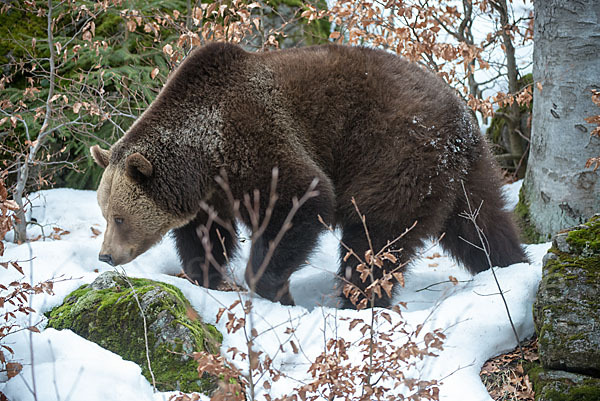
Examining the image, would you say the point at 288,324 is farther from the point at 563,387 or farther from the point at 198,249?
the point at 563,387

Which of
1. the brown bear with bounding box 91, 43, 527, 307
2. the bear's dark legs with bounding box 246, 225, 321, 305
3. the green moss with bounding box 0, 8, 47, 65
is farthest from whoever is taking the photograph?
the green moss with bounding box 0, 8, 47, 65

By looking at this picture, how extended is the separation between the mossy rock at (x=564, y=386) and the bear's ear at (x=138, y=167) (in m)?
3.25

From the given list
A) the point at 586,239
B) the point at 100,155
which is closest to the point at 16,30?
the point at 100,155

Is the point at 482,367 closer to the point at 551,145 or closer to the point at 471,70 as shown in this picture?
the point at 551,145

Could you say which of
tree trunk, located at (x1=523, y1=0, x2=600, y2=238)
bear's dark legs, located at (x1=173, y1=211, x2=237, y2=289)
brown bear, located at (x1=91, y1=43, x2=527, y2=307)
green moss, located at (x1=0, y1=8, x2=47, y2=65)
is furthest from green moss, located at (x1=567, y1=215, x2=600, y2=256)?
green moss, located at (x1=0, y1=8, x2=47, y2=65)

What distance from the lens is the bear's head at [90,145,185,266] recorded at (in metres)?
4.90

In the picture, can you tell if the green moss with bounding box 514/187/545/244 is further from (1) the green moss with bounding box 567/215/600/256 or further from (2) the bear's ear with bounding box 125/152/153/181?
(2) the bear's ear with bounding box 125/152/153/181

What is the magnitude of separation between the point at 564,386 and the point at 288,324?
1925 millimetres

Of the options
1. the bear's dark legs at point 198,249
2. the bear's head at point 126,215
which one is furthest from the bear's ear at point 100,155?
the bear's dark legs at point 198,249

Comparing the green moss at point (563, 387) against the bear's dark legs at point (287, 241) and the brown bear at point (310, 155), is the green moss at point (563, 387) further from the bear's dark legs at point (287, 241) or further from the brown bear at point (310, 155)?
the bear's dark legs at point (287, 241)

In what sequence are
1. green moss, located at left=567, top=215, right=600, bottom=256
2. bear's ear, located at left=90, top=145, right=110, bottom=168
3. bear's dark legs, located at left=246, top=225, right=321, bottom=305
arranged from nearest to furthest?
green moss, located at left=567, top=215, right=600, bottom=256 → bear's dark legs, located at left=246, top=225, right=321, bottom=305 → bear's ear, located at left=90, top=145, right=110, bottom=168

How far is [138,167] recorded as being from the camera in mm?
4688

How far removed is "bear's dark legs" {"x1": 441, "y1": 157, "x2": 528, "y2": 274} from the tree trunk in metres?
0.57

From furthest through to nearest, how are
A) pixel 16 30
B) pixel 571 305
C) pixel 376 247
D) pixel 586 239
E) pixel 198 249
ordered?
pixel 16 30 → pixel 198 249 → pixel 376 247 → pixel 586 239 → pixel 571 305
